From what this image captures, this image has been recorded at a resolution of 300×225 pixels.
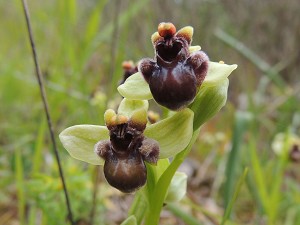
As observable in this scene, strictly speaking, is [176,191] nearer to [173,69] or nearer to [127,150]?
[127,150]

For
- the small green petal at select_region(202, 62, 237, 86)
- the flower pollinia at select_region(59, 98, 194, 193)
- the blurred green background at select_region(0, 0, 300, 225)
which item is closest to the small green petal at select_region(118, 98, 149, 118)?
the flower pollinia at select_region(59, 98, 194, 193)

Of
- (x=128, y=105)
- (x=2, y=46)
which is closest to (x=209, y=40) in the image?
(x=2, y=46)

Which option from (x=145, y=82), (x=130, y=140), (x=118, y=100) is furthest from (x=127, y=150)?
(x=118, y=100)

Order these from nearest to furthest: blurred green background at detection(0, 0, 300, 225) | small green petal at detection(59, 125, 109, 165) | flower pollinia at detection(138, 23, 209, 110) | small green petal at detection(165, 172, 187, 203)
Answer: flower pollinia at detection(138, 23, 209, 110) → small green petal at detection(59, 125, 109, 165) → small green petal at detection(165, 172, 187, 203) → blurred green background at detection(0, 0, 300, 225)

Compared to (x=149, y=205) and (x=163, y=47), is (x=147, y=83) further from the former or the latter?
(x=149, y=205)

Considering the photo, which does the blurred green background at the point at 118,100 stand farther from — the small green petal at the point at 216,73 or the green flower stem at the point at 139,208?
the small green petal at the point at 216,73

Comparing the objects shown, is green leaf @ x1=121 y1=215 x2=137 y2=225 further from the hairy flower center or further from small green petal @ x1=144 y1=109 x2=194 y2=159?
the hairy flower center
